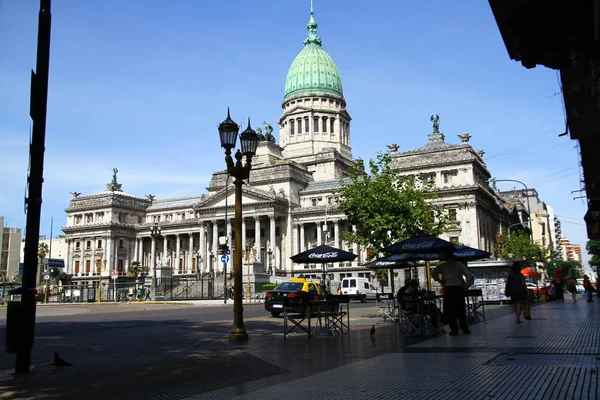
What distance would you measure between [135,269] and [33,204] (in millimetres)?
82154

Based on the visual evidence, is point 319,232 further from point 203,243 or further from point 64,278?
point 64,278

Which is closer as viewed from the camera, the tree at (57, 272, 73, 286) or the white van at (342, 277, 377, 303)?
the white van at (342, 277, 377, 303)

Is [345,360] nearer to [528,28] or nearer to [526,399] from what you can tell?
[526,399]

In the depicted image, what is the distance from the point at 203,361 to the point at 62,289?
201ft

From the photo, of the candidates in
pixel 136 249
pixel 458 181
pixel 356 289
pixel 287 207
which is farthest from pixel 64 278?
pixel 458 181

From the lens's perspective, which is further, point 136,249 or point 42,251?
point 136,249

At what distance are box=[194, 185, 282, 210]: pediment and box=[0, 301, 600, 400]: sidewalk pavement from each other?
2543 inches

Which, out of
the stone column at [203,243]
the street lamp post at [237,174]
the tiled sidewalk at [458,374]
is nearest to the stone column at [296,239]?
the stone column at [203,243]

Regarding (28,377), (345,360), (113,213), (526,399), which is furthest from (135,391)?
(113,213)

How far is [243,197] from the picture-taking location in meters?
79.5

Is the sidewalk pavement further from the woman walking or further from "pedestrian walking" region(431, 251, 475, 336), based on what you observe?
the woman walking

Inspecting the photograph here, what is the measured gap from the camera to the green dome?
98.0 metres

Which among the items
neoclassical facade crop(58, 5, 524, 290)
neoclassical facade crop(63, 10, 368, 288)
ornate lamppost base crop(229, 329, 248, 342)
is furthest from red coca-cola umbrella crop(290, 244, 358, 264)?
neoclassical facade crop(63, 10, 368, 288)

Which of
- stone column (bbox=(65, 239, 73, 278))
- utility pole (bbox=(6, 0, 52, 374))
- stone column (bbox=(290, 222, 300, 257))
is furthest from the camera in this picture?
stone column (bbox=(65, 239, 73, 278))
